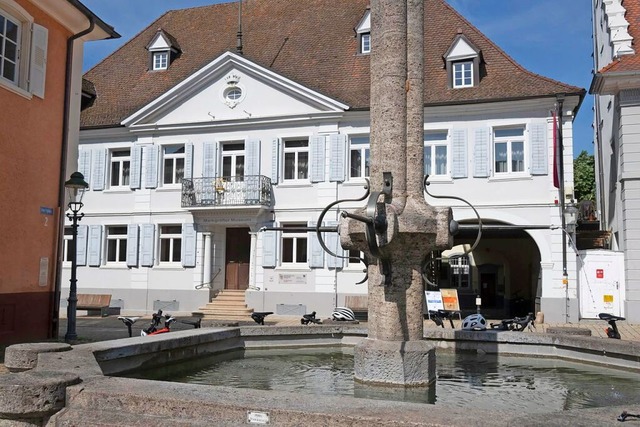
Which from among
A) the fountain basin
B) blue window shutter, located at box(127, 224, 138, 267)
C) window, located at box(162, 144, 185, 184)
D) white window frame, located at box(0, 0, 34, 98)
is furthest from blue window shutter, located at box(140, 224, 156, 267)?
the fountain basin

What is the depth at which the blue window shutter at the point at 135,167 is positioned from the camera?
26094mm

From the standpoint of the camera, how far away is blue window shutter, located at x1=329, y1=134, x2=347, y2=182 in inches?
928

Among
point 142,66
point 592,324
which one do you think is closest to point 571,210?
point 592,324

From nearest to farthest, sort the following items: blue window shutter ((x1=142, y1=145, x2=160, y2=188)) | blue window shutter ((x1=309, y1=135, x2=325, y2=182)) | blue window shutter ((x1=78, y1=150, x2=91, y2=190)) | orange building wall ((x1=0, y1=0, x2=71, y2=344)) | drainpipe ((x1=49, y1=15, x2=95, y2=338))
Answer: orange building wall ((x1=0, y1=0, x2=71, y2=344)), drainpipe ((x1=49, y1=15, x2=95, y2=338)), blue window shutter ((x1=309, y1=135, x2=325, y2=182)), blue window shutter ((x1=142, y1=145, x2=160, y2=188)), blue window shutter ((x1=78, y1=150, x2=91, y2=190))

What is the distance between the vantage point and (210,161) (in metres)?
25.2

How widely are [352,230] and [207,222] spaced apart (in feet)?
61.4

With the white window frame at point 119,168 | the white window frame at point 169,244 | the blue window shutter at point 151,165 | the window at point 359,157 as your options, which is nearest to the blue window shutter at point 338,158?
the window at point 359,157

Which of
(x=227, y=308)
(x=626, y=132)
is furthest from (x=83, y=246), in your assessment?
(x=626, y=132)

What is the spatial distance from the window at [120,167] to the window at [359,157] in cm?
930

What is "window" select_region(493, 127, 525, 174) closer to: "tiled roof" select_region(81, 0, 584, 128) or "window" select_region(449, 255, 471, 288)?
Answer: "tiled roof" select_region(81, 0, 584, 128)

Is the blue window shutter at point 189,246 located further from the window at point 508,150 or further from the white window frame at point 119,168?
the window at point 508,150

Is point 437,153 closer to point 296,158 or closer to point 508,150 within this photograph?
point 508,150

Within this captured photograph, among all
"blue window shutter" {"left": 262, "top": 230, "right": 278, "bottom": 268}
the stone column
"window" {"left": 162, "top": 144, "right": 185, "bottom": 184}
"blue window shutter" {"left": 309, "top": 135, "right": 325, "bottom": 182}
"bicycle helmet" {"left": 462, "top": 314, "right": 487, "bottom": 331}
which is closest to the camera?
the stone column

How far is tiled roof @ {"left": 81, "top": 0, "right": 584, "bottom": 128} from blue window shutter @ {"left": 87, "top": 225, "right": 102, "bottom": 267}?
4.18 meters
